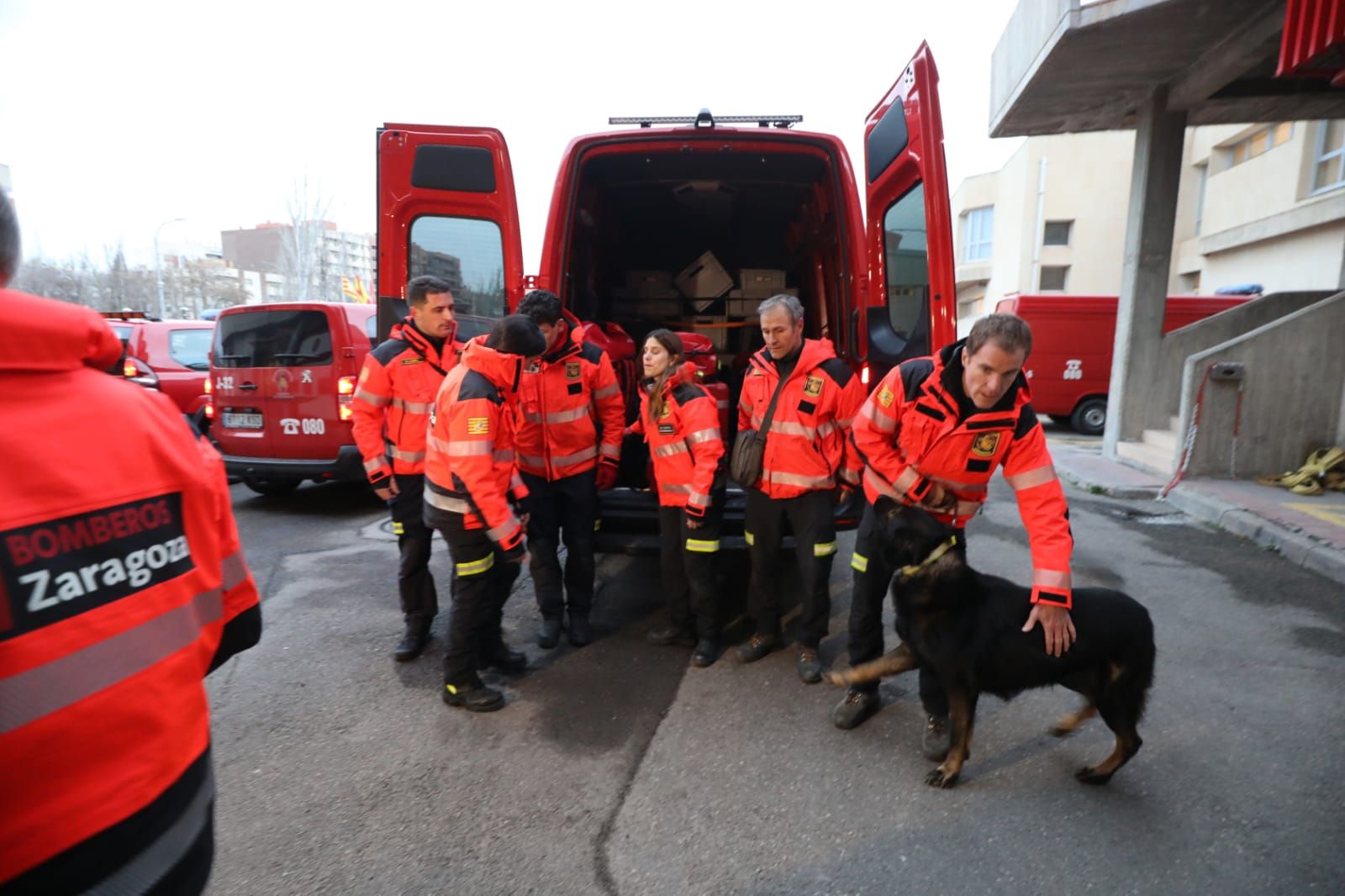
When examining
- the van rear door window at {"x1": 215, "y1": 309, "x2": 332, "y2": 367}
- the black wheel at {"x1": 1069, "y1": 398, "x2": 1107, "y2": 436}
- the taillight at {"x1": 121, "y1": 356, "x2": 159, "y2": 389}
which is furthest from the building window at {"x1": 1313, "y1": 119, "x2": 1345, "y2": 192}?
the taillight at {"x1": 121, "y1": 356, "x2": 159, "y2": 389}

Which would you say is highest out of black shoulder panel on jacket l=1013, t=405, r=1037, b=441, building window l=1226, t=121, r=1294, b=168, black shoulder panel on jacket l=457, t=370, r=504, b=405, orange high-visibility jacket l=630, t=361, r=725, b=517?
building window l=1226, t=121, r=1294, b=168

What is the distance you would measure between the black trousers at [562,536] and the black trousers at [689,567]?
41 cm

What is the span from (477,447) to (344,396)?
12.6 ft

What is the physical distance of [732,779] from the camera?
8.48 feet

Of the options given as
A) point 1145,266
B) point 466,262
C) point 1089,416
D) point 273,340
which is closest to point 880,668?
point 466,262

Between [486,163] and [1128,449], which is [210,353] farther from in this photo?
[1128,449]

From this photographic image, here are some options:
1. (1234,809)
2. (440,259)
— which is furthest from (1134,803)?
(440,259)

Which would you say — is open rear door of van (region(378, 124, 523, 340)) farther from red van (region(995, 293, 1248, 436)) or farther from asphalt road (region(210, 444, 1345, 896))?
red van (region(995, 293, 1248, 436))

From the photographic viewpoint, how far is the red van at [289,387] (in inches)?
237

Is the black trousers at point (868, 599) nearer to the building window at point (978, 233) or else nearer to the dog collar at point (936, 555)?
the dog collar at point (936, 555)

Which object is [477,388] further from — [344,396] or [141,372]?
[141,372]

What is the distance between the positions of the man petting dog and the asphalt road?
41cm

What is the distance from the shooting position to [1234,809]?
2410 mm

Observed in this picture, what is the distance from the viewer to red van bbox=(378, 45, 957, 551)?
343 cm
